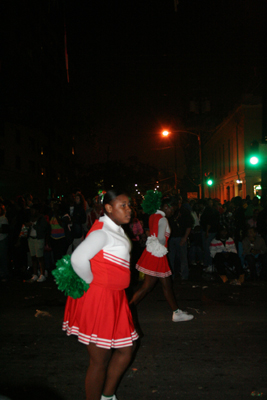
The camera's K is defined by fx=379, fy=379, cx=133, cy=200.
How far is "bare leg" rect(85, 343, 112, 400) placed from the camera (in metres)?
2.82

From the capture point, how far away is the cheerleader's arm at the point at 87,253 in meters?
2.80

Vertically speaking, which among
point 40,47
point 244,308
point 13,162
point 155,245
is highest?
point 40,47

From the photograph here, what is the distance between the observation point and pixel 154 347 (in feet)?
15.7

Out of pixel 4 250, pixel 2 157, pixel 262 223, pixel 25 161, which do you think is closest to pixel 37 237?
pixel 4 250

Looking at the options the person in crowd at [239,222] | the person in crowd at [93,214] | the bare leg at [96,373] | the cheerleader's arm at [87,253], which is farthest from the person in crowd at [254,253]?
the cheerleader's arm at [87,253]

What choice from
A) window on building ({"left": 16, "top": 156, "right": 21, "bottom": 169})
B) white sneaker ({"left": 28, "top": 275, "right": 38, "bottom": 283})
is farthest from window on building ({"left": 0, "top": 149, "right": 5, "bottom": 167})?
white sneaker ({"left": 28, "top": 275, "right": 38, "bottom": 283})

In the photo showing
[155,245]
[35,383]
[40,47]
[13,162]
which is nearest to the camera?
[35,383]

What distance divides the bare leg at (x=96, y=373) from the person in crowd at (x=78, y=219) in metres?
6.75

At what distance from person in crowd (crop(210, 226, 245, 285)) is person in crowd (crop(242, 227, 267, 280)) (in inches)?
13.6

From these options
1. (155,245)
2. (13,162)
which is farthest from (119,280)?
(13,162)

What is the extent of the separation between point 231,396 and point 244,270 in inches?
226

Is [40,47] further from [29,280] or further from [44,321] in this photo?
[44,321]

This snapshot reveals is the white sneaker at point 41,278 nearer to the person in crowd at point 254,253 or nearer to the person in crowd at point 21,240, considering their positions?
the person in crowd at point 21,240

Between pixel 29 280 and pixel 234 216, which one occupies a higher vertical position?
pixel 234 216
